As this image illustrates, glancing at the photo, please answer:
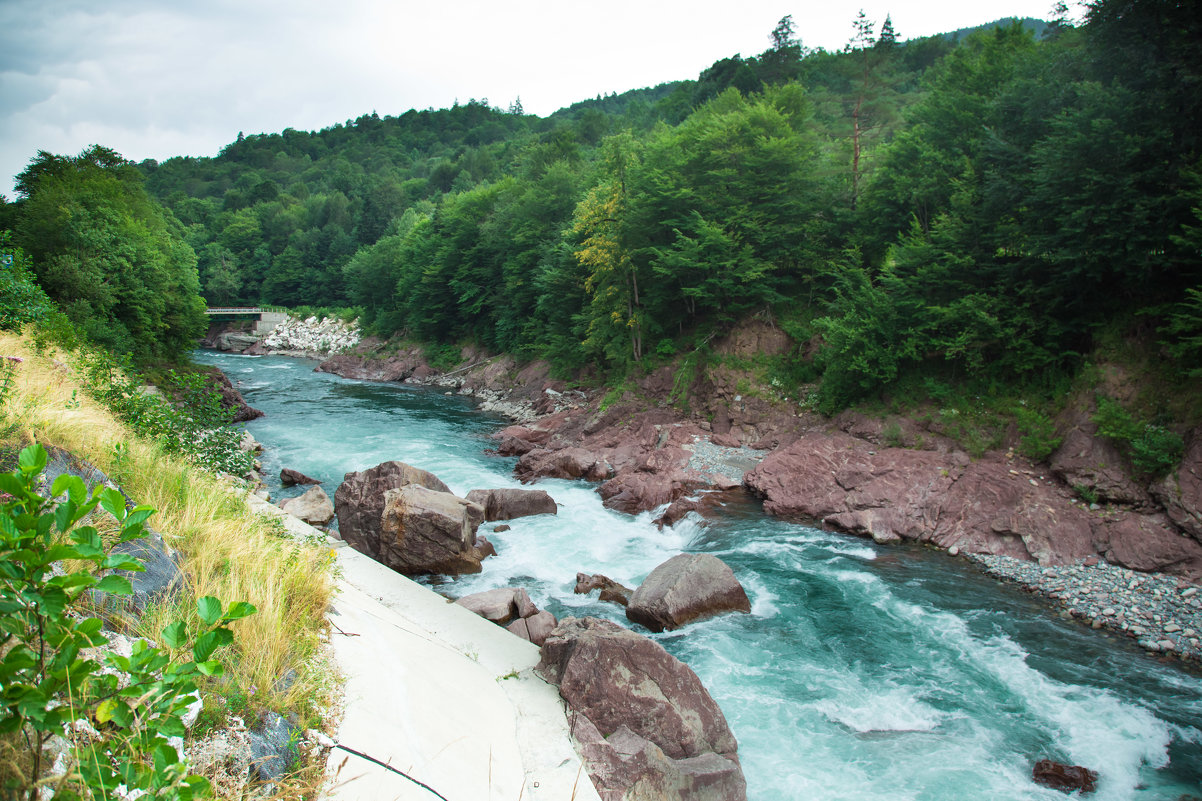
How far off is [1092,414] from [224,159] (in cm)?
20143

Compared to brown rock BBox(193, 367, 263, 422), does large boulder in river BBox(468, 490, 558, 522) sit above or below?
below

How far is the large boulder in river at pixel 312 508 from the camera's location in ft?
44.5

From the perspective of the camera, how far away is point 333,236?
83062 millimetres

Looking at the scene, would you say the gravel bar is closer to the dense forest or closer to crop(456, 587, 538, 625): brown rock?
the dense forest

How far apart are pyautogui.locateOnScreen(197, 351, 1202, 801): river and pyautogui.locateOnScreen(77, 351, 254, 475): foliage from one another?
15.4 ft

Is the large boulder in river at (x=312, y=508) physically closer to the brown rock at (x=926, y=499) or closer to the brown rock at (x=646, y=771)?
the brown rock at (x=646, y=771)

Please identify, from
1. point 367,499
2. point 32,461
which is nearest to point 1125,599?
point 367,499

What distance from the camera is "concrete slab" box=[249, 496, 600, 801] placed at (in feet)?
→ 14.9

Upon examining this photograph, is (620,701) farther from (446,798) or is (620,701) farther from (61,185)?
(61,185)

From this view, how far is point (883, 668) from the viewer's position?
891 cm

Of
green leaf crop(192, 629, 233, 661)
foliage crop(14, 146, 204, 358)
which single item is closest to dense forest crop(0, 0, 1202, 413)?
foliage crop(14, 146, 204, 358)

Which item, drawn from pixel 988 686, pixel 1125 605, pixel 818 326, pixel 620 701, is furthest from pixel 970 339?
pixel 620 701

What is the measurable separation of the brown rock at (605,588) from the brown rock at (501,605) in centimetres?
139

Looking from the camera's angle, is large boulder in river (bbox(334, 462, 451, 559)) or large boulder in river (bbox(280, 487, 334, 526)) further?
large boulder in river (bbox(280, 487, 334, 526))
